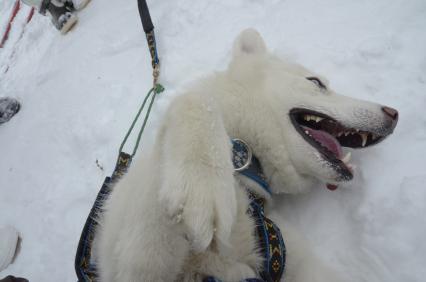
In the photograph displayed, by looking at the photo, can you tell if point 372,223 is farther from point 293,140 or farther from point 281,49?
point 281,49

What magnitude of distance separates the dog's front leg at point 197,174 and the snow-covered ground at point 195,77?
104 centimetres

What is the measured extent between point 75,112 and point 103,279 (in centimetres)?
295

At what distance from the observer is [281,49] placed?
9.98ft

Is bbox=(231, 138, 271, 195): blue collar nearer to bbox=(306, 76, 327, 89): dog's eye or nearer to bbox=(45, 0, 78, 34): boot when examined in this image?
bbox=(306, 76, 327, 89): dog's eye

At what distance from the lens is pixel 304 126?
2113 millimetres

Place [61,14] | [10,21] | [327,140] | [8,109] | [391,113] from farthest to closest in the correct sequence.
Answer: [10,21] < [61,14] < [8,109] < [327,140] < [391,113]

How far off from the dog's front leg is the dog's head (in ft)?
2.60

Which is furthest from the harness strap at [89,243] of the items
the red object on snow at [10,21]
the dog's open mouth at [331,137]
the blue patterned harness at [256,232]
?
the red object on snow at [10,21]

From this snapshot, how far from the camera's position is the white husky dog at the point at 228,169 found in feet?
3.57

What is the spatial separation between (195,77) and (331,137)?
178cm

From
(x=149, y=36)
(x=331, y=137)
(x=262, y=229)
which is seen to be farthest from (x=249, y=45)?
(x=262, y=229)

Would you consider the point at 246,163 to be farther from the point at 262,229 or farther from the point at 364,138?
the point at 364,138

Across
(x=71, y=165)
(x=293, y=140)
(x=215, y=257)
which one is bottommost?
(x=71, y=165)

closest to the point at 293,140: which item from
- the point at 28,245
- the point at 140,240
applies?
the point at 140,240
